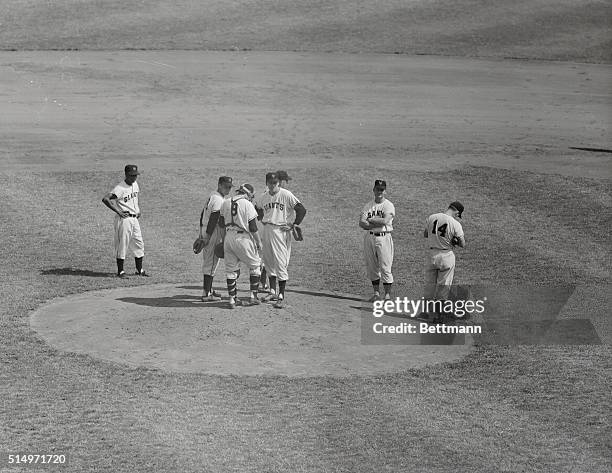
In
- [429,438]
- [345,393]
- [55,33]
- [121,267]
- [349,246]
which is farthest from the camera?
[55,33]

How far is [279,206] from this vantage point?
18.0 m

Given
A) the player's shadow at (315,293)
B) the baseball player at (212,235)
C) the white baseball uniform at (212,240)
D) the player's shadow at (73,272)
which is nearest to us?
the baseball player at (212,235)

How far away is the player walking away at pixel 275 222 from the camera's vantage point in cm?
1789

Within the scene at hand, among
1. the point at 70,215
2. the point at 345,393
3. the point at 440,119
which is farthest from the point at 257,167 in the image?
the point at 345,393

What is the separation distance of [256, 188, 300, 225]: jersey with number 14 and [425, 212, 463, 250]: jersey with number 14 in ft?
7.34

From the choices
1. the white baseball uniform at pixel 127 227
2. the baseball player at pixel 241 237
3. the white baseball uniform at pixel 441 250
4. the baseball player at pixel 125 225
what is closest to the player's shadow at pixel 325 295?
the white baseball uniform at pixel 441 250

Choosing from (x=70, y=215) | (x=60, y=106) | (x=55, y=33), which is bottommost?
(x=70, y=215)

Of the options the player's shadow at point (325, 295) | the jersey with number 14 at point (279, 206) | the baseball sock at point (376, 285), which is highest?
the jersey with number 14 at point (279, 206)

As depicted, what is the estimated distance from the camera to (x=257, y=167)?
28141 millimetres

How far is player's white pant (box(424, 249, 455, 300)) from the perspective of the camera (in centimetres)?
1775

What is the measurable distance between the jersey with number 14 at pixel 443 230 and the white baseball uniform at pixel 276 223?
2.24m

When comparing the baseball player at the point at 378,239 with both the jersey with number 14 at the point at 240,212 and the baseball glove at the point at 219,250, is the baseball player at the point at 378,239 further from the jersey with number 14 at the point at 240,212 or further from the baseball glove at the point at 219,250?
the baseball glove at the point at 219,250

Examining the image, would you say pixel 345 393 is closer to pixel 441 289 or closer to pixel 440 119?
pixel 441 289

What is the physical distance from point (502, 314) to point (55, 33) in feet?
86.5
